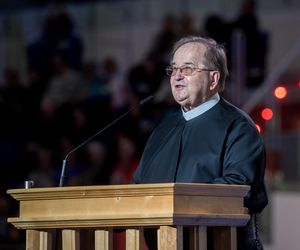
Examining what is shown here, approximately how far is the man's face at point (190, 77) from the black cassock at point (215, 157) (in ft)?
0.36

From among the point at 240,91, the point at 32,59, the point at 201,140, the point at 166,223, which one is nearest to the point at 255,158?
the point at 201,140

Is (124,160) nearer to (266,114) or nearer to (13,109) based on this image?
(266,114)

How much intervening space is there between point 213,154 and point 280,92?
3666mm

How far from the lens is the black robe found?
451cm

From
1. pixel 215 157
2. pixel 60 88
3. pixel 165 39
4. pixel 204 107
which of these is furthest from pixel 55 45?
pixel 215 157

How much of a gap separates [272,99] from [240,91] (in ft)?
0.94

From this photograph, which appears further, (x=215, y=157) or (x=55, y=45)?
(x=55, y=45)

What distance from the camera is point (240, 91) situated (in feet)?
28.7

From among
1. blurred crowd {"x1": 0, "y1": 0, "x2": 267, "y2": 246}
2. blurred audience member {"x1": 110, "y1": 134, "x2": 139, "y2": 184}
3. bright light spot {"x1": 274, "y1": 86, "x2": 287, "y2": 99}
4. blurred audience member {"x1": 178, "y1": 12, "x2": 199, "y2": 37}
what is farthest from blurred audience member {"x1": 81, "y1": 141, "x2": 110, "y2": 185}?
bright light spot {"x1": 274, "y1": 86, "x2": 287, "y2": 99}

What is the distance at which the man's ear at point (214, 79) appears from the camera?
4785 mm

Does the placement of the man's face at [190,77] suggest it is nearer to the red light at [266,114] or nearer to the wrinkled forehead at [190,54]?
the wrinkled forehead at [190,54]

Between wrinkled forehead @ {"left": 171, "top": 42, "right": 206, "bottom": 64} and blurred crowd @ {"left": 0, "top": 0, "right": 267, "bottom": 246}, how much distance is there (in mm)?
4308

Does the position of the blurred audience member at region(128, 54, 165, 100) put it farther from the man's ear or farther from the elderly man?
the man's ear

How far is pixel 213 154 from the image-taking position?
15.1 feet
